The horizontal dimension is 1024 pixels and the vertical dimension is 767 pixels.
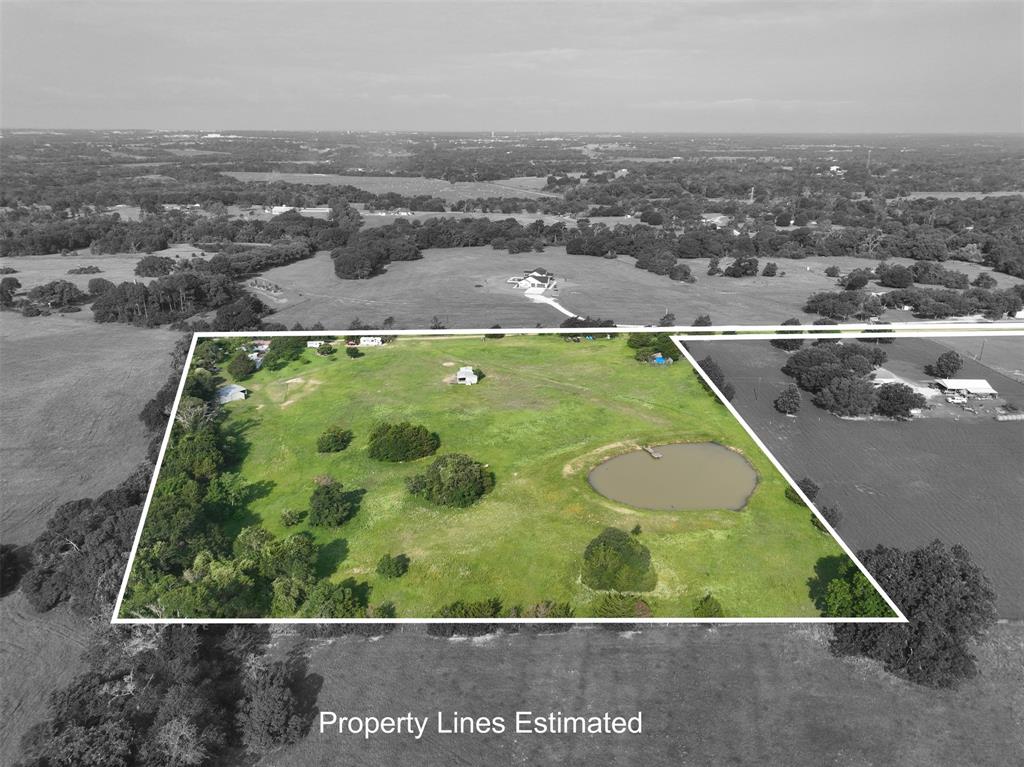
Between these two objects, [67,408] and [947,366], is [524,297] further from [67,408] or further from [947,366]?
[947,366]

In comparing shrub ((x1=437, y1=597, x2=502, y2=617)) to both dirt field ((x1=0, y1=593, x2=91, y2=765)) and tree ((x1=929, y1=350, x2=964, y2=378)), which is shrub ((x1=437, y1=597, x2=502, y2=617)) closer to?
tree ((x1=929, y1=350, x2=964, y2=378))

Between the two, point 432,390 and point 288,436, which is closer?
point 288,436

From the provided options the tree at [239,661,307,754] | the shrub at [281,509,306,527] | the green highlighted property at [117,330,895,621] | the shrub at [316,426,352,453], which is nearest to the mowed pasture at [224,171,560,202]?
the tree at [239,661,307,754]

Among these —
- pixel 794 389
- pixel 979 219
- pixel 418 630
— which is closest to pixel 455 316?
pixel 418 630

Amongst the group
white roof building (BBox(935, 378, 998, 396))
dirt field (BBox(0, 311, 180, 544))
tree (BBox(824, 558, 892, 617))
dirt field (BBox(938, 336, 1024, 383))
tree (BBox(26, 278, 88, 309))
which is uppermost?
dirt field (BBox(938, 336, 1024, 383))

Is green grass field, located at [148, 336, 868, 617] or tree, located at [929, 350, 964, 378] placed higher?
tree, located at [929, 350, 964, 378]

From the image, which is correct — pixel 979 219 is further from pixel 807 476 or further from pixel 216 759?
pixel 216 759

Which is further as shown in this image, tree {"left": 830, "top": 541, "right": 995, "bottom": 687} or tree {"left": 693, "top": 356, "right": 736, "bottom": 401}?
tree {"left": 693, "top": 356, "right": 736, "bottom": 401}
